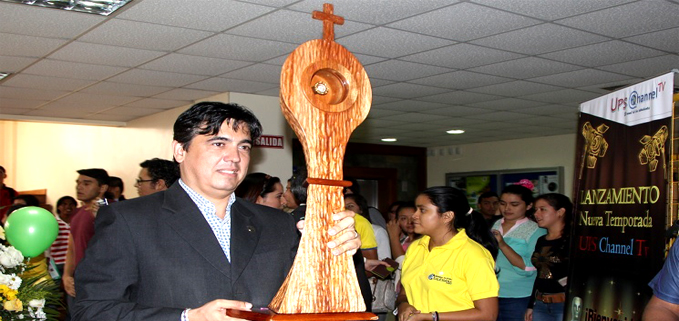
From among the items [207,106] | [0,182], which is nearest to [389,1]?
[207,106]

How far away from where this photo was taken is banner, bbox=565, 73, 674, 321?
9.83 ft

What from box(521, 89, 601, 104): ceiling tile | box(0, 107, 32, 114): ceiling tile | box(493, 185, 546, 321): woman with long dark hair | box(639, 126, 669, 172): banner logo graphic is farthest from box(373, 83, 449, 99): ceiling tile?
box(0, 107, 32, 114): ceiling tile

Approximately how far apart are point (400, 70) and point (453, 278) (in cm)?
306

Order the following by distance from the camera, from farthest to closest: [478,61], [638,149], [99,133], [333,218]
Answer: [99,133] → [478,61] → [638,149] → [333,218]

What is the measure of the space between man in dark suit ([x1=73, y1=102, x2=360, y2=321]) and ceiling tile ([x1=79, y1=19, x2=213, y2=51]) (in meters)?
3.00

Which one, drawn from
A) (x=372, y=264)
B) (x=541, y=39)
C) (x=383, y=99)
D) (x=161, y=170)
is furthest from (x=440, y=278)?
(x=383, y=99)

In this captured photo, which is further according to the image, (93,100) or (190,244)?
(93,100)

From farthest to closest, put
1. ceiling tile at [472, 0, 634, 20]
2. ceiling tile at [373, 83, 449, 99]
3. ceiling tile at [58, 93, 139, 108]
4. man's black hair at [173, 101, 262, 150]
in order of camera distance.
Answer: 1. ceiling tile at [58, 93, 139, 108]
2. ceiling tile at [373, 83, 449, 99]
3. ceiling tile at [472, 0, 634, 20]
4. man's black hair at [173, 101, 262, 150]

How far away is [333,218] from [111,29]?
3596 mm

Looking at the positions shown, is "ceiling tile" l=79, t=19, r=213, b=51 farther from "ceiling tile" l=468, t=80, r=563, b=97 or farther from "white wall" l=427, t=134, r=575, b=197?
"white wall" l=427, t=134, r=575, b=197

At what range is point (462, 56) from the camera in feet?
17.5

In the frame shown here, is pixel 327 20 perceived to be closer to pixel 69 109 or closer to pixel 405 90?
pixel 405 90

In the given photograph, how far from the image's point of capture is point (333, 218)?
4.72 ft

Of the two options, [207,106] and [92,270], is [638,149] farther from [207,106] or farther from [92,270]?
[92,270]
